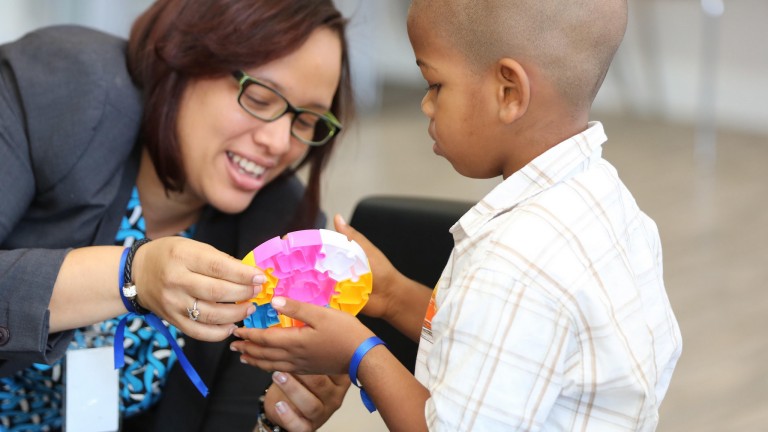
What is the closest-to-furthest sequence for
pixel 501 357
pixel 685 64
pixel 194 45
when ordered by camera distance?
pixel 501 357, pixel 194 45, pixel 685 64

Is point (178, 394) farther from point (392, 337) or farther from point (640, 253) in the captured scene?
point (640, 253)

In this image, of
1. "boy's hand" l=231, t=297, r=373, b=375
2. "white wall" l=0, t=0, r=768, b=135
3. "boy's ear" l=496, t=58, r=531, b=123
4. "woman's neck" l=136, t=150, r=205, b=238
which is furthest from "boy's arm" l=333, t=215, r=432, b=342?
"white wall" l=0, t=0, r=768, b=135

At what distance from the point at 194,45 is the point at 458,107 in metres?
0.64

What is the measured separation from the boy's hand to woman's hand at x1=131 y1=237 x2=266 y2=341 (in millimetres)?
53

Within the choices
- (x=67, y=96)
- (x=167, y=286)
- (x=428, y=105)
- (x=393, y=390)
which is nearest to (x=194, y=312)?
(x=167, y=286)

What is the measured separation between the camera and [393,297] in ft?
5.19

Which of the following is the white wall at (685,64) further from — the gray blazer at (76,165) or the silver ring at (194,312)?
the silver ring at (194,312)

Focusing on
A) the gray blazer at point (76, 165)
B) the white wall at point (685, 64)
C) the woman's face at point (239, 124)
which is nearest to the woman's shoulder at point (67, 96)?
the gray blazer at point (76, 165)

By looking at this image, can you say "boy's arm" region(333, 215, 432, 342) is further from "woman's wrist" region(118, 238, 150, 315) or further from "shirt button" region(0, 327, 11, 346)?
"shirt button" region(0, 327, 11, 346)

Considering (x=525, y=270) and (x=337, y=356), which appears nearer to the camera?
(x=525, y=270)

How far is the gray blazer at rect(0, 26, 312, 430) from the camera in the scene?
1611mm

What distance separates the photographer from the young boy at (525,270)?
1140 mm

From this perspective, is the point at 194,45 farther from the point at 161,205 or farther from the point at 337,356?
the point at 337,356

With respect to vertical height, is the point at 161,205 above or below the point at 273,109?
below
